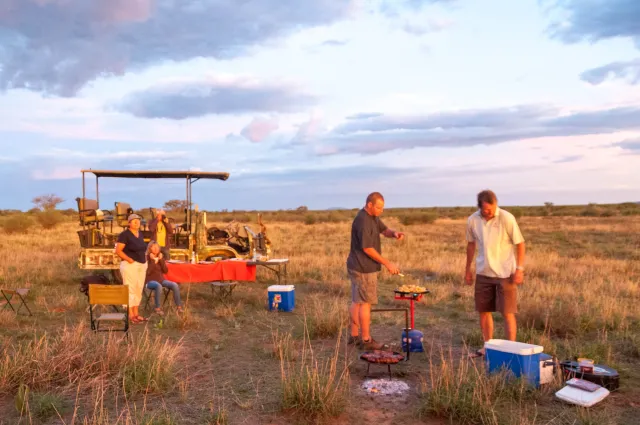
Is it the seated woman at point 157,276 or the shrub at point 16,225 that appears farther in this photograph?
the shrub at point 16,225

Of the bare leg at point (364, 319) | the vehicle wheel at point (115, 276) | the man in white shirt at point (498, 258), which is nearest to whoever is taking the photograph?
the man in white shirt at point (498, 258)

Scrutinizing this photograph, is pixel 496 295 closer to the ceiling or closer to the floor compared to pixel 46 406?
closer to the ceiling

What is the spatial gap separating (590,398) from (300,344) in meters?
3.35

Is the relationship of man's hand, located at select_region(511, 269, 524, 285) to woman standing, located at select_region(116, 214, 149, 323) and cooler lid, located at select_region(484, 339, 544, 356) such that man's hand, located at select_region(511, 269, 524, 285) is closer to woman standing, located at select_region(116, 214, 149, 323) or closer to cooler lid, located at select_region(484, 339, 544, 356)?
cooler lid, located at select_region(484, 339, 544, 356)

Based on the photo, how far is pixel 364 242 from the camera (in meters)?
6.19

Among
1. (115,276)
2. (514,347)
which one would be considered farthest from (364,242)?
(115,276)

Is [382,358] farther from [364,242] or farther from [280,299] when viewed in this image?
[280,299]

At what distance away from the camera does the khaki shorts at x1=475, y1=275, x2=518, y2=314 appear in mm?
5711

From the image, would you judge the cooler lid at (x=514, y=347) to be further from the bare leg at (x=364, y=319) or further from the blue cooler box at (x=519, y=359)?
the bare leg at (x=364, y=319)

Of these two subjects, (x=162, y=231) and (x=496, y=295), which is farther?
(x=162, y=231)

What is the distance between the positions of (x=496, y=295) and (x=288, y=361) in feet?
7.47

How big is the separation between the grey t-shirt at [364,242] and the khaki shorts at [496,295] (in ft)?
3.64

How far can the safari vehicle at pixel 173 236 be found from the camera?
10727mm

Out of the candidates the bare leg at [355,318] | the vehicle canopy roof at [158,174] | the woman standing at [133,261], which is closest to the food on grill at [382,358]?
the bare leg at [355,318]
